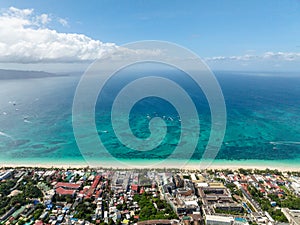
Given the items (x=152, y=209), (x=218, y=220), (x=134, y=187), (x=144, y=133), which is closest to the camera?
(x=218, y=220)

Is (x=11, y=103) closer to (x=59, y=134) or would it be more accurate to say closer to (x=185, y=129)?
(x=59, y=134)

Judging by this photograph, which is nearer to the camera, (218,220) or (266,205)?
(218,220)

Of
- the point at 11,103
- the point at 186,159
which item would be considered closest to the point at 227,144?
the point at 186,159

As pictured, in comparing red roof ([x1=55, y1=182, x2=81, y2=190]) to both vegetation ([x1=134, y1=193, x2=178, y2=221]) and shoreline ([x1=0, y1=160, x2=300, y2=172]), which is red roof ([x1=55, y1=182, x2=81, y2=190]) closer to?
shoreline ([x1=0, y1=160, x2=300, y2=172])

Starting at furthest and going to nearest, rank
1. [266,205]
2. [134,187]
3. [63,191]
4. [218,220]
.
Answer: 1. [134,187]
2. [63,191]
3. [266,205]
4. [218,220]

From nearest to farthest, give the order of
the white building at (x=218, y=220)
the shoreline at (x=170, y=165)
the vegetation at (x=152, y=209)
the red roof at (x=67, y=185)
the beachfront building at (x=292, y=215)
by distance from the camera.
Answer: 1. the white building at (x=218, y=220)
2. the beachfront building at (x=292, y=215)
3. the vegetation at (x=152, y=209)
4. the red roof at (x=67, y=185)
5. the shoreline at (x=170, y=165)

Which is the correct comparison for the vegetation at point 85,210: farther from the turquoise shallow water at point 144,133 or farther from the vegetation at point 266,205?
the vegetation at point 266,205

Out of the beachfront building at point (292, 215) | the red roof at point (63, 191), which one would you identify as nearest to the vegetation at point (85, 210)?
the red roof at point (63, 191)

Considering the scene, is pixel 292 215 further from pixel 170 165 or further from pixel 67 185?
pixel 67 185

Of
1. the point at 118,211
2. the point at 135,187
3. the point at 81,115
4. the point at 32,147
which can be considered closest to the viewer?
the point at 118,211

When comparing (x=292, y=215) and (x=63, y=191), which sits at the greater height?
(x=292, y=215)

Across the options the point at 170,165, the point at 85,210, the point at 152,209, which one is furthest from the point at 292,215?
the point at 85,210
